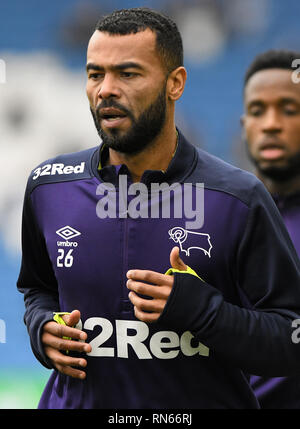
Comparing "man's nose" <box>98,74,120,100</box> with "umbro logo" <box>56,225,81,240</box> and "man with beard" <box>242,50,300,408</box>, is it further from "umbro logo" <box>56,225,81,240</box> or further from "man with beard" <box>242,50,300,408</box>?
"man with beard" <box>242,50,300,408</box>

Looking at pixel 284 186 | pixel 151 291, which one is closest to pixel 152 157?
pixel 151 291

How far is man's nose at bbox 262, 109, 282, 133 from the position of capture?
12.0ft

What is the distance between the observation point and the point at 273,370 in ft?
7.68

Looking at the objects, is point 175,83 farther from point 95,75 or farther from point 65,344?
point 65,344

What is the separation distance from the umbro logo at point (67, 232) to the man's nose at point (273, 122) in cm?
151

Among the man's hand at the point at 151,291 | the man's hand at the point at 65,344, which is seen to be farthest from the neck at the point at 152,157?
the man's hand at the point at 65,344

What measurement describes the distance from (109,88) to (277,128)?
5.16 ft

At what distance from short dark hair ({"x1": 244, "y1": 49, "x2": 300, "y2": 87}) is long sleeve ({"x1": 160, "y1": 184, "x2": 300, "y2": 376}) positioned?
5.03ft

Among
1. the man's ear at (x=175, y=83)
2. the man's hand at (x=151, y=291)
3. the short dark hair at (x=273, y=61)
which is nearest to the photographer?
the man's hand at (x=151, y=291)

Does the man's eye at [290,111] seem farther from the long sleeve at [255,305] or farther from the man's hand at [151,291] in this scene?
the man's hand at [151,291]

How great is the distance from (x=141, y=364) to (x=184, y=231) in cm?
46

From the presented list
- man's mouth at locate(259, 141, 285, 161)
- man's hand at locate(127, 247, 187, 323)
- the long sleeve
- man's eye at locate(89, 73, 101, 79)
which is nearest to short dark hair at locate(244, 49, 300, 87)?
man's mouth at locate(259, 141, 285, 161)

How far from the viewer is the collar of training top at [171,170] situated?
246cm
